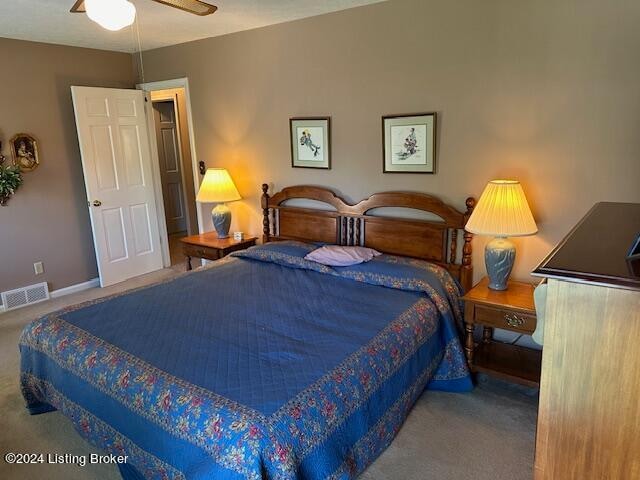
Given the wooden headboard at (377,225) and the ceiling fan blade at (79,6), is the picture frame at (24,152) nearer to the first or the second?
the wooden headboard at (377,225)

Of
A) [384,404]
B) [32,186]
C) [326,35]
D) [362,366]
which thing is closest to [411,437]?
[384,404]

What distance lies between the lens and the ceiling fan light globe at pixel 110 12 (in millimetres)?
1844

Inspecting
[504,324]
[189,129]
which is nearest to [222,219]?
[189,129]

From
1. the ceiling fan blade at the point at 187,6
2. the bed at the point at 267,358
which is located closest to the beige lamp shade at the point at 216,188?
the bed at the point at 267,358

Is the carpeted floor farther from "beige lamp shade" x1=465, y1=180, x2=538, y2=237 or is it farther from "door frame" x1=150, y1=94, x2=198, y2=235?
"door frame" x1=150, y1=94, x2=198, y2=235

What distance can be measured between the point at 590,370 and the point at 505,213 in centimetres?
161

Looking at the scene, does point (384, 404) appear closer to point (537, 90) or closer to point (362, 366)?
point (362, 366)

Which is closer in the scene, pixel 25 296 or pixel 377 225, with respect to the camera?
pixel 377 225

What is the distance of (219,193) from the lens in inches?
153

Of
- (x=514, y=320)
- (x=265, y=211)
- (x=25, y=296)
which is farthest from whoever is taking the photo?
(x=25, y=296)

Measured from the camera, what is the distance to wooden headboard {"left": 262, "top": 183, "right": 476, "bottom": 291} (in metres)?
2.91

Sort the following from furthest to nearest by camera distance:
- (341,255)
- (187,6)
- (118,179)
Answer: (118,179)
(341,255)
(187,6)

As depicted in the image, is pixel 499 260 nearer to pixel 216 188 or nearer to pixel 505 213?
pixel 505 213

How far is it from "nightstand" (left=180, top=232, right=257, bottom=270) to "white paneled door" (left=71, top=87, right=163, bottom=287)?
986 mm
